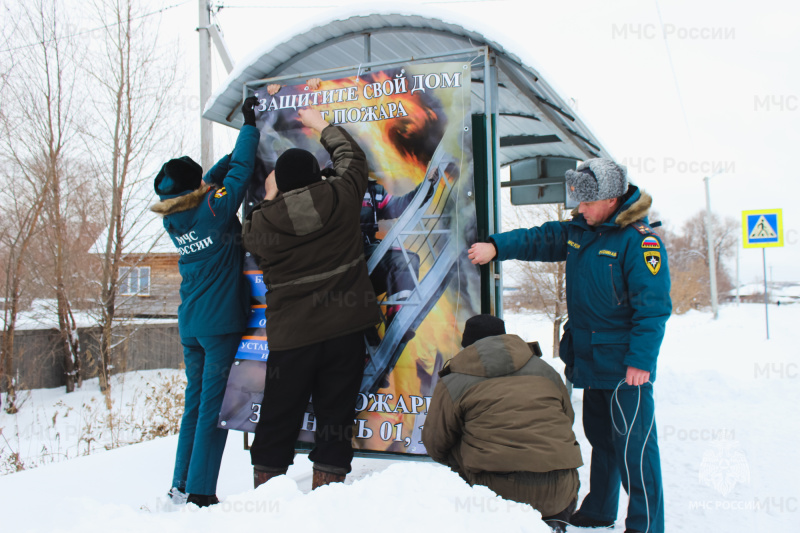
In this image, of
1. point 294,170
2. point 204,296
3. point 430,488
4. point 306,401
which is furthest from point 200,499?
point 294,170

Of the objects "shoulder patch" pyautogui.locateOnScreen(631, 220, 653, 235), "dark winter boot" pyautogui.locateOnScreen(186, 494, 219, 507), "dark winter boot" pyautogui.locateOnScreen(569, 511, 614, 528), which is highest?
"shoulder patch" pyautogui.locateOnScreen(631, 220, 653, 235)

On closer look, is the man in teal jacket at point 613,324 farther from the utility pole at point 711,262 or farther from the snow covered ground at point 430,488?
the utility pole at point 711,262

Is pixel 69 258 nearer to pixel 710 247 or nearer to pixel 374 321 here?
pixel 374 321

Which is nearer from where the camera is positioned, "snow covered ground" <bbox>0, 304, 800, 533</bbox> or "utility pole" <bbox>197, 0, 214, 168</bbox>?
"snow covered ground" <bbox>0, 304, 800, 533</bbox>

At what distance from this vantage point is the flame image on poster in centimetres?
324

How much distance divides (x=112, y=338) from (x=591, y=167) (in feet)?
45.7

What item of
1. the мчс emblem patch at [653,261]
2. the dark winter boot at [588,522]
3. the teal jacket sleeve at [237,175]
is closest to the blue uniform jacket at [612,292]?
the мчс emblem patch at [653,261]

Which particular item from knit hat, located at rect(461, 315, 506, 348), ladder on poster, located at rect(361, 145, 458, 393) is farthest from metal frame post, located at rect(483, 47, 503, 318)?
knit hat, located at rect(461, 315, 506, 348)

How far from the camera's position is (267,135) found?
3.71 metres

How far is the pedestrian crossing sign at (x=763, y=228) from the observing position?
37.9 feet

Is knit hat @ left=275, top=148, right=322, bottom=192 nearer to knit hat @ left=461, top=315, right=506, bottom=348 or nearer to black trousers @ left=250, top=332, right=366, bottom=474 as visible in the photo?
black trousers @ left=250, top=332, right=366, bottom=474

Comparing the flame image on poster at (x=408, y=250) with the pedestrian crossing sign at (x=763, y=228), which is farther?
the pedestrian crossing sign at (x=763, y=228)

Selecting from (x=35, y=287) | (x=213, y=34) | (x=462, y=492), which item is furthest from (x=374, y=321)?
A: (x=35, y=287)

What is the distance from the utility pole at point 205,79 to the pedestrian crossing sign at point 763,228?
1223cm
